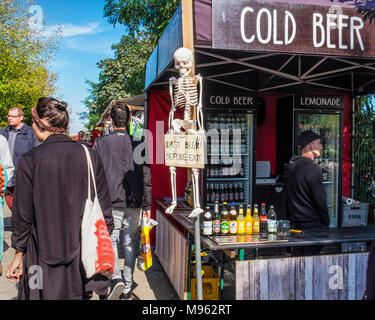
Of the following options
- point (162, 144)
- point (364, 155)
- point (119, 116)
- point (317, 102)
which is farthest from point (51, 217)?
point (364, 155)

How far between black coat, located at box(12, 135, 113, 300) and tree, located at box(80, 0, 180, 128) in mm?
9477

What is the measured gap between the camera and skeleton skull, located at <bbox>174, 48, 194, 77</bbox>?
3.19 metres

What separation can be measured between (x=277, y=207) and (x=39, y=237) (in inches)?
206

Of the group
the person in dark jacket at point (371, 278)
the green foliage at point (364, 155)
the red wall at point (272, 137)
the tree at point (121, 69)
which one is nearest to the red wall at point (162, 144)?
the red wall at point (272, 137)

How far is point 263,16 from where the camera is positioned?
326 cm

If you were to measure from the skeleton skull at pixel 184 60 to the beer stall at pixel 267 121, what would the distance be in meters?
0.09

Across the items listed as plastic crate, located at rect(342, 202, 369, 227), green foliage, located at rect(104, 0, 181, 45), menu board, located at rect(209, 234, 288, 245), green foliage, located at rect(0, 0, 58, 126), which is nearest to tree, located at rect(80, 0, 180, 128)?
green foliage, located at rect(104, 0, 181, 45)

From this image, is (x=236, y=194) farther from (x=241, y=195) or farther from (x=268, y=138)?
(x=268, y=138)

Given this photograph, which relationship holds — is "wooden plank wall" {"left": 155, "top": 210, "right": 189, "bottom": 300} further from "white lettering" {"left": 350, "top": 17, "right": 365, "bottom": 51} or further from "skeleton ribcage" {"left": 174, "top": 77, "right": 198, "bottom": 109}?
"white lettering" {"left": 350, "top": 17, "right": 365, "bottom": 51}

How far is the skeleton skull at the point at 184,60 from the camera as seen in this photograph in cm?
319

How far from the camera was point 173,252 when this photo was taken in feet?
14.4

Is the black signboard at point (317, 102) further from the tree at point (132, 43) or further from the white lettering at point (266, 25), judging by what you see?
the tree at point (132, 43)

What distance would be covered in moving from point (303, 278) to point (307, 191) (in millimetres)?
899
